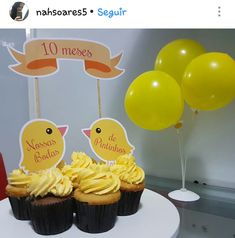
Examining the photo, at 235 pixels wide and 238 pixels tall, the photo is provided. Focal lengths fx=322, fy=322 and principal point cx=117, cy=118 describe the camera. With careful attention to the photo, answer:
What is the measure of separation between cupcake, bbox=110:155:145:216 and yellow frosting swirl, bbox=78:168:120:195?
7 cm

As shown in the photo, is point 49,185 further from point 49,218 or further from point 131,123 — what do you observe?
point 131,123

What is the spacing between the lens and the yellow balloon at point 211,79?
4.76 feet

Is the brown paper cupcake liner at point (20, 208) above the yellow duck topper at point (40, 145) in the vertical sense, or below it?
below

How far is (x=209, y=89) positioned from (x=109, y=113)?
1029mm

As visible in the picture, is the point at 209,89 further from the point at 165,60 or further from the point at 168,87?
the point at 165,60

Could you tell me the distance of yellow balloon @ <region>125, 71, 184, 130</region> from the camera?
5.01 ft

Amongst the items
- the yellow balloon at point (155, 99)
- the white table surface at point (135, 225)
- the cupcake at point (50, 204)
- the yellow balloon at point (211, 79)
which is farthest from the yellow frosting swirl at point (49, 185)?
the yellow balloon at point (211, 79)

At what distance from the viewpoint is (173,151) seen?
2.13 meters

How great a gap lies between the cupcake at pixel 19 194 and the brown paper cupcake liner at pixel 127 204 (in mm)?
315

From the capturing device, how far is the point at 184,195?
6.08 ft
